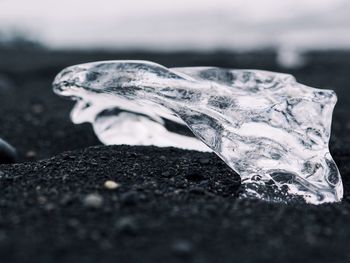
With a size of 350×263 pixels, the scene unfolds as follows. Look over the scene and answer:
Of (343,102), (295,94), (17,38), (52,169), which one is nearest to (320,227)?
(295,94)

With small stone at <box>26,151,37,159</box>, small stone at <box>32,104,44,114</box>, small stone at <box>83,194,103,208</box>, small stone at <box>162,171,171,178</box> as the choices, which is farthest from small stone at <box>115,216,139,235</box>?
small stone at <box>32,104,44,114</box>

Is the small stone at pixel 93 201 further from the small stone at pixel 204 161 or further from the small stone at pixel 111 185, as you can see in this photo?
the small stone at pixel 204 161

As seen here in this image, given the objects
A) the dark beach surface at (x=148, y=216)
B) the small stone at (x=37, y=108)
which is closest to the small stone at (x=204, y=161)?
the dark beach surface at (x=148, y=216)

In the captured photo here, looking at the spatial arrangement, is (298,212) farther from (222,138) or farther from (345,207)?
(222,138)

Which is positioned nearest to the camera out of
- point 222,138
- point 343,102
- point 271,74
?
point 222,138

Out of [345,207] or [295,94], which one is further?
[295,94]

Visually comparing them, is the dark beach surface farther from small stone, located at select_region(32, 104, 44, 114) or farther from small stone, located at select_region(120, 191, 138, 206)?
small stone, located at select_region(32, 104, 44, 114)

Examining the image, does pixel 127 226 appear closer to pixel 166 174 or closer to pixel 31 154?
pixel 166 174
